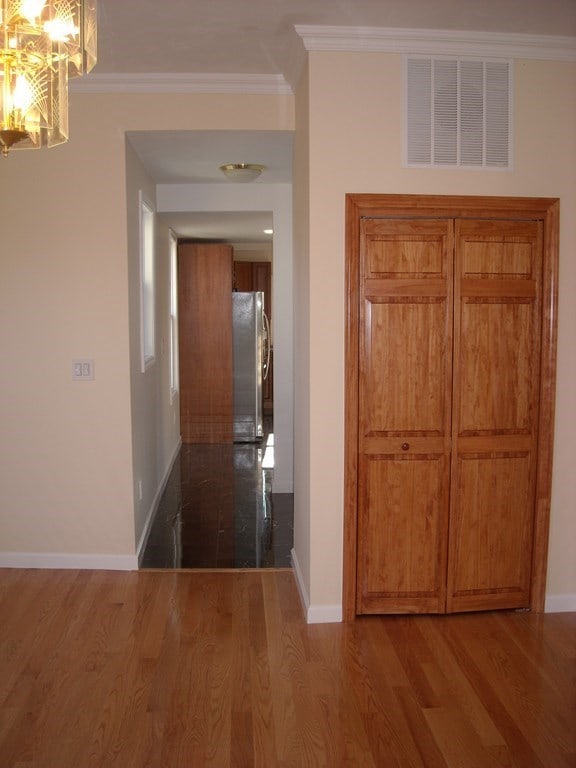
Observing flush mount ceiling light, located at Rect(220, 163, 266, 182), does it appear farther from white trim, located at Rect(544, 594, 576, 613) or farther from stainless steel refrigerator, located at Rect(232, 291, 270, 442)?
white trim, located at Rect(544, 594, 576, 613)

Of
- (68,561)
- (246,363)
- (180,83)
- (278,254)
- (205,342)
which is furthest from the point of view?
(246,363)

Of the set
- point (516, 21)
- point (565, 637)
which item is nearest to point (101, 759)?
point (565, 637)

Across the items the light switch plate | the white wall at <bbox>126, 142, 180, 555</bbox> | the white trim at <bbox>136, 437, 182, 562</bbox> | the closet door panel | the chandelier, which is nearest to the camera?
the chandelier

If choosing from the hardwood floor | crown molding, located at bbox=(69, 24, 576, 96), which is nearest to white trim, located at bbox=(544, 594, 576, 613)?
the hardwood floor

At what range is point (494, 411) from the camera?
3605 millimetres

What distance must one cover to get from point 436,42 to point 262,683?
2.90 metres

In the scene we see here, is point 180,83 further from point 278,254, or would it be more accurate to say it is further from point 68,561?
point 68,561

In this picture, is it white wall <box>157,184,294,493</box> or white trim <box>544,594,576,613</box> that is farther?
white wall <box>157,184,294,493</box>

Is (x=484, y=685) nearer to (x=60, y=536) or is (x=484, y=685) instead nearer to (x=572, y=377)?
(x=572, y=377)

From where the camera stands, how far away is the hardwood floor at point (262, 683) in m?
2.57

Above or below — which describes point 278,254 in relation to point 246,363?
above

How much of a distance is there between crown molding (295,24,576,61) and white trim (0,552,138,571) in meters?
2.88

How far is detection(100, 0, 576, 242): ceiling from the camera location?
3.08 m

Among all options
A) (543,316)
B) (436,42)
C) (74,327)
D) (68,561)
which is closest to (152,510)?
(68,561)
